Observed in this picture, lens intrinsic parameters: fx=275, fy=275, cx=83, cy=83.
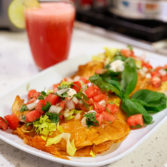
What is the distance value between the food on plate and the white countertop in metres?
0.09

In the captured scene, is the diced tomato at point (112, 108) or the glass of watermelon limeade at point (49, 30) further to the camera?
the glass of watermelon limeade at point (49, 30)

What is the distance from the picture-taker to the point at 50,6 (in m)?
1.92

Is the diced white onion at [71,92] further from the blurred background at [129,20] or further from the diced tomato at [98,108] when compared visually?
the blurred background at [129,20]

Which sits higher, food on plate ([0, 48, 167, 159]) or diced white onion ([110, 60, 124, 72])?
diced white onion ([110, 60, 124, 72])

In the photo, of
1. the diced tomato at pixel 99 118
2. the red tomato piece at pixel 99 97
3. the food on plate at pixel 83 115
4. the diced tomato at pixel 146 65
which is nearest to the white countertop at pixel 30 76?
the food on plate at pixel 83 115

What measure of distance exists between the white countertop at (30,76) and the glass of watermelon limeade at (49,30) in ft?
0.47

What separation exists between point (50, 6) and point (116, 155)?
4.01 feet

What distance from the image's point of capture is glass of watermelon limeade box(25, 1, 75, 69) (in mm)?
1859

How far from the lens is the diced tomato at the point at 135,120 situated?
52.1 inches

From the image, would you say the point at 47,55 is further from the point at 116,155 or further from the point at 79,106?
the point at 116,155

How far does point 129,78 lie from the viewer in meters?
1.63

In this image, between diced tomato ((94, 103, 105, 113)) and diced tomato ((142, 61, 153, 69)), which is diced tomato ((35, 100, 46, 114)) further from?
diced tomato ((142, 61, 153, 69))

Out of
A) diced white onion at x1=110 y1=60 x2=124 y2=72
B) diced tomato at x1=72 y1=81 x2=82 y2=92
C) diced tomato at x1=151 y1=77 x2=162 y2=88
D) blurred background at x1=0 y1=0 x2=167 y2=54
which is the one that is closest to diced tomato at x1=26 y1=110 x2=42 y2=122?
diced tomato at x1=72 y1=81 x2=82 y2=92

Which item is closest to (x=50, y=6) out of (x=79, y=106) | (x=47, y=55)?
(x=47, y=55)
